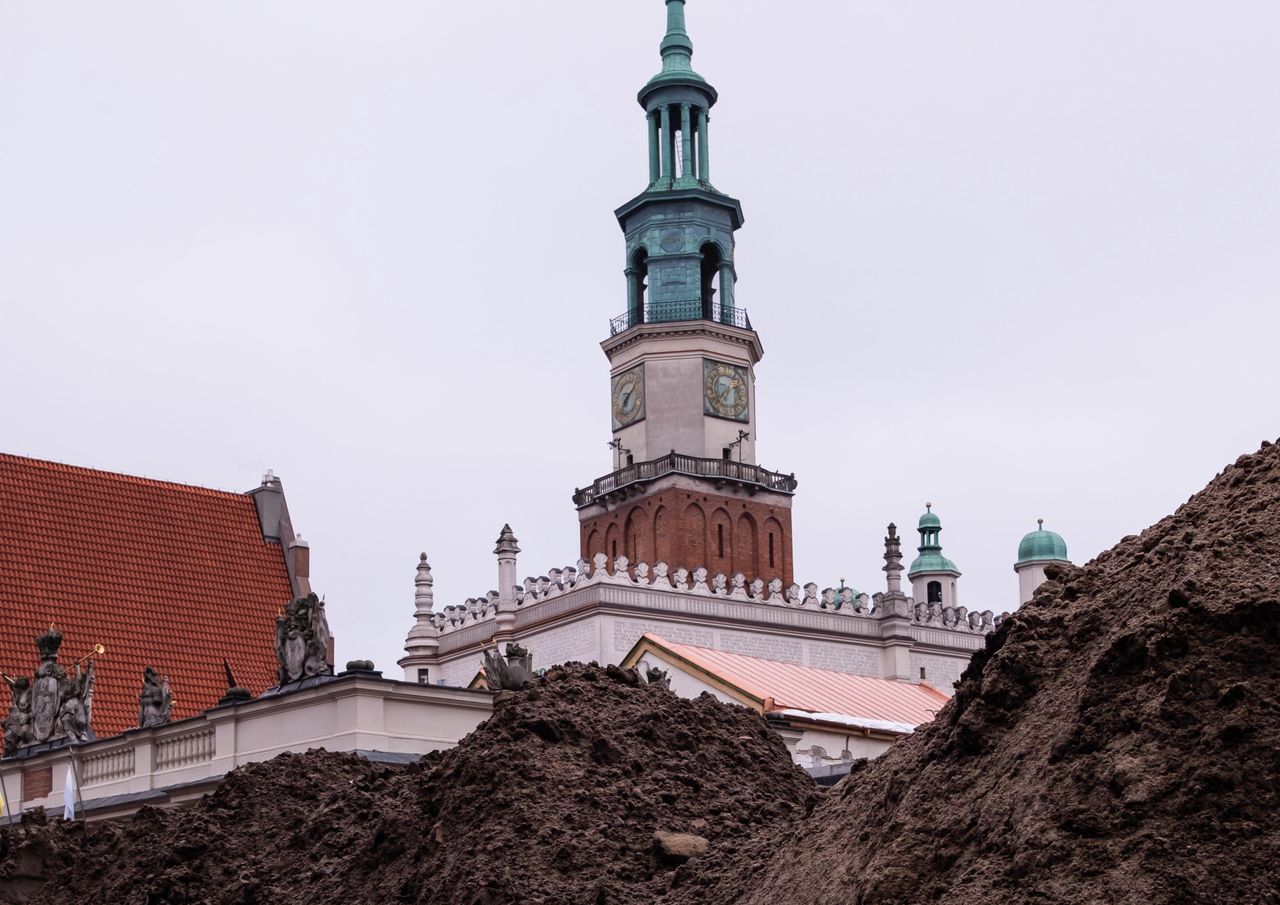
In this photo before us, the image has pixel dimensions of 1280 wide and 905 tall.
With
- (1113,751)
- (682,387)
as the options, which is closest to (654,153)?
(682,387)

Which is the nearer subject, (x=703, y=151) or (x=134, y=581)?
(x=134, y=581)

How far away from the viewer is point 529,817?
11195 millimetres

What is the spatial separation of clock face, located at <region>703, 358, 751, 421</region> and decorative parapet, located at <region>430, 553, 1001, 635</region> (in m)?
6.36

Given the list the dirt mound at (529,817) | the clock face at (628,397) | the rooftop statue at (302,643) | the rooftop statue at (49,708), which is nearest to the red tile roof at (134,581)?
the rooftop statue at (49,708)

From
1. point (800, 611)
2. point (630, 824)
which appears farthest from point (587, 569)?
point (630, 824)

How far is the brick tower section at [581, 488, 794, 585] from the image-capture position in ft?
234

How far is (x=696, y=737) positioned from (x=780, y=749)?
93 centimetres

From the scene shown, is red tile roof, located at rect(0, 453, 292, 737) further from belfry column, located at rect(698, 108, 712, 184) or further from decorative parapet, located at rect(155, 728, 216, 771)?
belfry column, located at rect(698, 108, 712, 184)

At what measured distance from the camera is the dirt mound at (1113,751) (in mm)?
7234

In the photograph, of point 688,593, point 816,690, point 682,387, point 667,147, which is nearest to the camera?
point 816,690

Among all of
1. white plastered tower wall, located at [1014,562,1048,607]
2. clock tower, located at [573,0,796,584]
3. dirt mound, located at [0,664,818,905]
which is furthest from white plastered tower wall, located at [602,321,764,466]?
dirt mound, located at [0,664,818,905]

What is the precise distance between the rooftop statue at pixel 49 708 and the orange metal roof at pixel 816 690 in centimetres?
1383

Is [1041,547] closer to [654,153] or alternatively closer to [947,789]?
[654,153]

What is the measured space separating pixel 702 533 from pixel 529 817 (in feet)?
199
